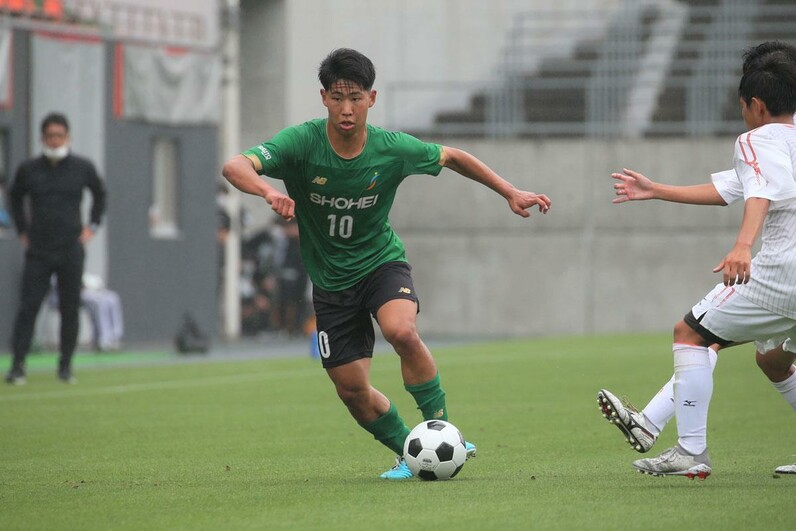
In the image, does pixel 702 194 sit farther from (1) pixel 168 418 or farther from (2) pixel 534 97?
(2) pixel 534 97

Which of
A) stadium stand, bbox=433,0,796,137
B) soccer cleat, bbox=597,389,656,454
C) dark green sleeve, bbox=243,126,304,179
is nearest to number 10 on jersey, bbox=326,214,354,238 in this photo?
dark green sleeve, bbox=243,126,304,179

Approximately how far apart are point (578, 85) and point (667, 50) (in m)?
2.00

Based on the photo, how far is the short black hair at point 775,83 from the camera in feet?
22.2

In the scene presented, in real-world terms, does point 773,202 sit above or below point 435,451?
above

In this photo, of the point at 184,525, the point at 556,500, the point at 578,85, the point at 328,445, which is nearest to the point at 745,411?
the point at 328,445

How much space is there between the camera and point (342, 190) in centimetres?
736

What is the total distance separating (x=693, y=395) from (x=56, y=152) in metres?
9.13

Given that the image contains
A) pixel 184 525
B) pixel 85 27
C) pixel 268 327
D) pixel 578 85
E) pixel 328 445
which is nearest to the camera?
pixel 184 525

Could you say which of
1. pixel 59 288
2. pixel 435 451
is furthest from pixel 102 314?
pixel 435 451

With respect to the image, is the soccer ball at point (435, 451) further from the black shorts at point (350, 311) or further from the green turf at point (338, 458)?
the black shorts at point (350, 311)

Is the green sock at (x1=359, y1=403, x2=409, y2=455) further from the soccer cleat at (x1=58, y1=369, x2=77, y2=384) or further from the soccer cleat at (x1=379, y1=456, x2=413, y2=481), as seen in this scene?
the soccer cleat at (x1=58, y1=369, x2=77, y2=384)

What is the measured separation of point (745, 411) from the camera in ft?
36.9

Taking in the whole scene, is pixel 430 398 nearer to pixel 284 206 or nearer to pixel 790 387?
pixel 284 206

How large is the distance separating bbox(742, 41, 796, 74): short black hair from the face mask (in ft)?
29.6
